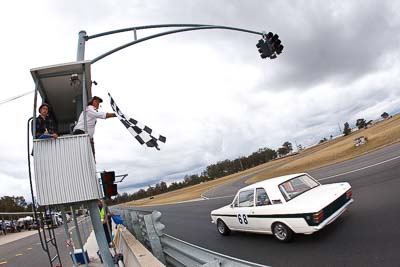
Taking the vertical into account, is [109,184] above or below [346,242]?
above

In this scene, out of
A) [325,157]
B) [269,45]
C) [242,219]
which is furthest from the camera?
[325,157]

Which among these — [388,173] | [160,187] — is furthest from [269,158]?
[388,173]

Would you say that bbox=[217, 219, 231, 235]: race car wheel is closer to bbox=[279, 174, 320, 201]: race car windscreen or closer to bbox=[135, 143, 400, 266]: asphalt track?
bbox=[135, 143, 400, 266]: asphalt track

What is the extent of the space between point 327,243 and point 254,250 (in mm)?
1681

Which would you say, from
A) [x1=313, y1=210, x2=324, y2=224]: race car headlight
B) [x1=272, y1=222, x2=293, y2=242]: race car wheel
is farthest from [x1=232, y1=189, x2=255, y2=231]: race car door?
[x1=313, y1=210, x2=324, y2=224]: race car headlight

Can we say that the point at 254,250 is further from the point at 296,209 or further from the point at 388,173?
the point at 388,173

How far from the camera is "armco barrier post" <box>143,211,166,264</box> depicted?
18.8ft

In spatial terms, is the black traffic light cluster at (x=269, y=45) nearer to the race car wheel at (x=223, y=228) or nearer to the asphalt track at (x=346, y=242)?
the asphalt track at (x=346, y=242)

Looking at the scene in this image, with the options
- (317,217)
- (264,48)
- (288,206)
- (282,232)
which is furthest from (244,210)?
(264,48)

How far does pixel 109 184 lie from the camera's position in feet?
17.2

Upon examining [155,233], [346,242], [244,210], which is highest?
[155,233]

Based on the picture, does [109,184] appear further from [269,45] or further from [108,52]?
[269,45]

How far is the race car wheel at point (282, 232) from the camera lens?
7207mm

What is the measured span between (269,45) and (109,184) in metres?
6.87
